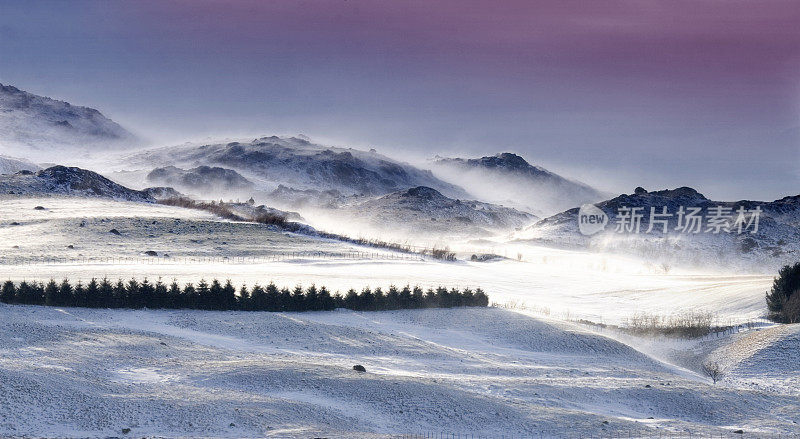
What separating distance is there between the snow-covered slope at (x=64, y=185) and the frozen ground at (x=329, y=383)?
4005 inches

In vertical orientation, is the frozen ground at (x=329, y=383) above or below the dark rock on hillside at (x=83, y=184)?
below

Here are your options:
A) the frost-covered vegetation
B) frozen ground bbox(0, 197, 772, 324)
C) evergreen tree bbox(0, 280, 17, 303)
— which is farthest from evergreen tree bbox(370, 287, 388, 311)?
the frost-covered vegetation

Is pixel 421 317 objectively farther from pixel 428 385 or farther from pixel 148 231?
pixel 148 231

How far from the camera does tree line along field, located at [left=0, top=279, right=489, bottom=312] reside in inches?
1914

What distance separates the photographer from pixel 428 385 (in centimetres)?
3353

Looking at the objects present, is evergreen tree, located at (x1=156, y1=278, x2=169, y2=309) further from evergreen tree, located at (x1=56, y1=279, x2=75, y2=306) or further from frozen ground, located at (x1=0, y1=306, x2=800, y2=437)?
evergreen tree, located at (x1=56, y1=279, x2=75, y2=306)

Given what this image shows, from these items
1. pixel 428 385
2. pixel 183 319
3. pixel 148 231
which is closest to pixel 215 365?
pixel 428 385

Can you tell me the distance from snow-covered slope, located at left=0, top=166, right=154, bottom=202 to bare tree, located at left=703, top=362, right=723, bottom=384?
122m

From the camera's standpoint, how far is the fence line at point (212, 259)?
76812 mm

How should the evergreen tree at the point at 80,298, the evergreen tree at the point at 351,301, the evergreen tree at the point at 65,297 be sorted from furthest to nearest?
the evergreen tree at the point at 351,301 < the evergreen tree at the point at 80,298 < the evergreen tree at the point at 65,297

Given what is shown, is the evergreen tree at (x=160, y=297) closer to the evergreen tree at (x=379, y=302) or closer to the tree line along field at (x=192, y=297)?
the tree line along field at (x=192, y=297)

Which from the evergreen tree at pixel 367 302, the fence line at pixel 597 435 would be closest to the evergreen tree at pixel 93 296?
the evergreen tree at pixel 367 302

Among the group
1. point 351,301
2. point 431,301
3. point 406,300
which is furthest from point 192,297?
point 431,301

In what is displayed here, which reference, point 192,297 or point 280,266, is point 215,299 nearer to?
point 192,297
